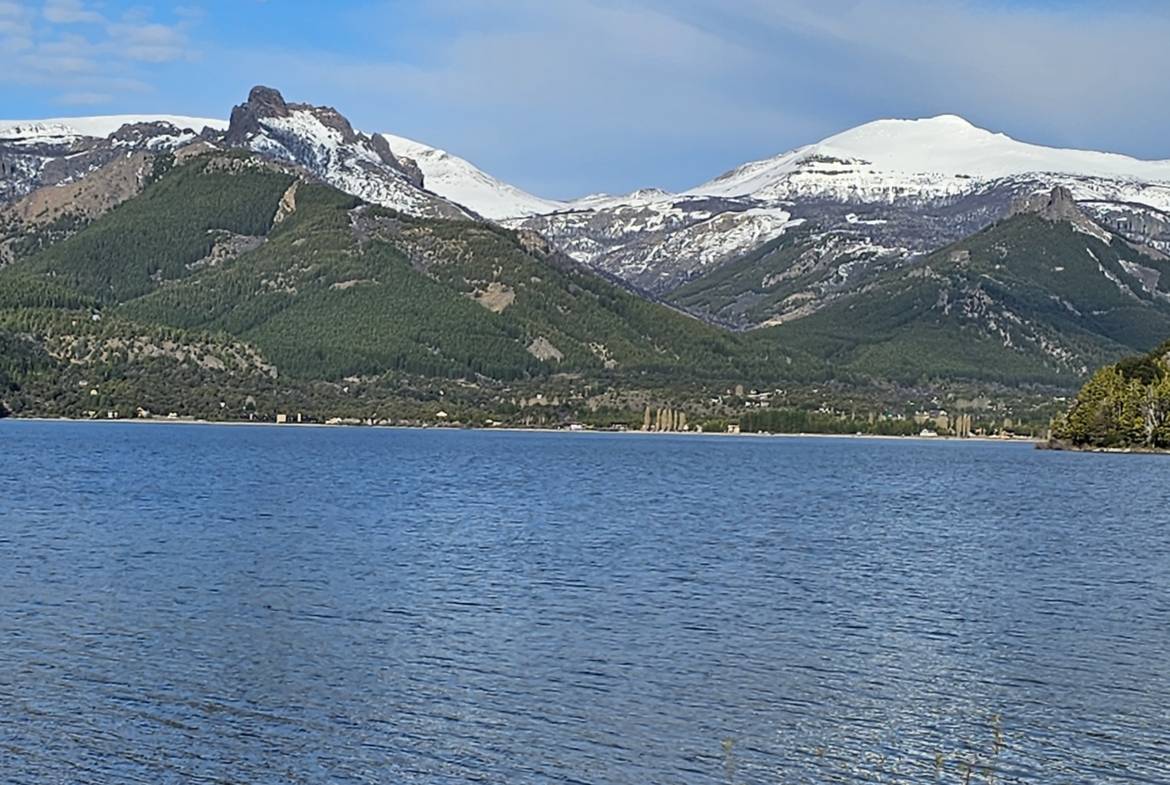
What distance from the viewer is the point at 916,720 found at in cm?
4272

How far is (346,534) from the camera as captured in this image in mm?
86375

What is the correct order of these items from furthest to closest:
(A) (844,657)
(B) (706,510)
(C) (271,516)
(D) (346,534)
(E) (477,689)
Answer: (B) (706,510), (C) (271,516), (D) (346,534), (A) (844,657), (E) (477,689)

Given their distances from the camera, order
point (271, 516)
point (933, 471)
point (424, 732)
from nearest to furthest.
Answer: point (424, 732)
point (271, 516)
point (933, 471)

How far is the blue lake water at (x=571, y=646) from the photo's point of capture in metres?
38.8

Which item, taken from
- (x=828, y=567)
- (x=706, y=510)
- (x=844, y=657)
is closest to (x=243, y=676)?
(x=844, y=657)

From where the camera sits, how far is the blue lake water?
1526 inches

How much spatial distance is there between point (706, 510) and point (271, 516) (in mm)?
28034

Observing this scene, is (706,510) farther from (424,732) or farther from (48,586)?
(424,732)

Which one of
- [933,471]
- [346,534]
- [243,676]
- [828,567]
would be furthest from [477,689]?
[933,471]

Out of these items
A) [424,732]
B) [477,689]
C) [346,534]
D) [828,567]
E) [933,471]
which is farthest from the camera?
[933,471]

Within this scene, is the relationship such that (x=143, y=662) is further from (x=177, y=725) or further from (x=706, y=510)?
(x=706, y=510)

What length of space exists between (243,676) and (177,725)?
577 cm

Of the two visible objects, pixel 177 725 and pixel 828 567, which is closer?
pixel 177 725

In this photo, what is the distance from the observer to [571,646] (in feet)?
170
